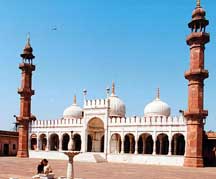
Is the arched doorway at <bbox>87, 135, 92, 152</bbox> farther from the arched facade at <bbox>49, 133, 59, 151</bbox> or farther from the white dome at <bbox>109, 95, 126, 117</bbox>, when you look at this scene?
the arched facade at <bbox>49, 133, 59, 151</bbox>

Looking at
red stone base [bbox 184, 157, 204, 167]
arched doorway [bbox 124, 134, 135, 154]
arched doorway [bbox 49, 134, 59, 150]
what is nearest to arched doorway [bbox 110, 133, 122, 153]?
arched doorway [bbox 124, 134, 135, 154]

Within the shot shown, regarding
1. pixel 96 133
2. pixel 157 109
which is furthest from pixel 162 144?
pixel 96 133

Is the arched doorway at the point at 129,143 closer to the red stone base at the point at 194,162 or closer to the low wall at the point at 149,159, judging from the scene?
the low wall at the point at 149,159

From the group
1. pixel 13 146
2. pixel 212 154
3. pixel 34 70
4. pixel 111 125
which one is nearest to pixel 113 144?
pixel 111 125

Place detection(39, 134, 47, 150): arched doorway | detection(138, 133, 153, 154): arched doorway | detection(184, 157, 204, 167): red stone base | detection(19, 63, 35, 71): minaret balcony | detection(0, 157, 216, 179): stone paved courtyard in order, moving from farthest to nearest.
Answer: detection(39, 134, 47, 150): arched doorway < detection(19, 63, 35, 71): minaret balcony < detection(138, 133, 153, 154): arched doorway < detection(184, 157, 204, 167): red stone base < detection(0, 157, 216, 179): stone paved courtyard

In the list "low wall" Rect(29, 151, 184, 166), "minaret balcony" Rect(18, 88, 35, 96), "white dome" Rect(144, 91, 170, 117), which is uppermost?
"minaret balcony" Rect(18, 88, 35, 96)

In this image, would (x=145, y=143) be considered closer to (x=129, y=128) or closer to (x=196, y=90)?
(x=129, y=128)

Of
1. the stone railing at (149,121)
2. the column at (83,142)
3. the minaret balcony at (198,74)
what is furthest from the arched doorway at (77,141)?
the minaret balcony at (198,74)

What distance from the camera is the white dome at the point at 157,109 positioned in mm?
40406

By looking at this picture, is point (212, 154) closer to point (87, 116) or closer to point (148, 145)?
point (148, 145)

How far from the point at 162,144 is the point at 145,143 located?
195 centimetres

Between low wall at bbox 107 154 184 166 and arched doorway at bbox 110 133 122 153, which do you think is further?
arched doorway at bbox 110 133 122 153

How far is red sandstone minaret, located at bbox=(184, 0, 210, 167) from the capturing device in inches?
1176

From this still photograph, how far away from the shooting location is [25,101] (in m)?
43.1
